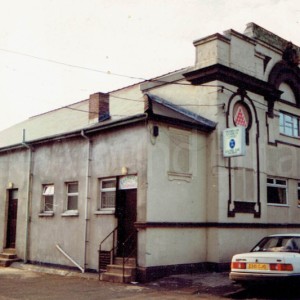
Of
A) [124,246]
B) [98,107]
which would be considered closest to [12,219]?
[98,107]

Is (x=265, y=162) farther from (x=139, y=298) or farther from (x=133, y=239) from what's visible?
(x=139, y=298)

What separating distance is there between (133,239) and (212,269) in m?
2.95

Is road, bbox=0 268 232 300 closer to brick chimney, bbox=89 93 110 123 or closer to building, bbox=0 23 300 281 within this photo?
building, bbox=0 23 300 281

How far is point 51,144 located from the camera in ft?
61.7

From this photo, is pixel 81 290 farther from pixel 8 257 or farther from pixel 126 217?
pixel 8 257

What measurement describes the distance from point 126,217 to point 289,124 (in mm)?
8991

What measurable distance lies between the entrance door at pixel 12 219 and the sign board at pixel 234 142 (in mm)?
10042

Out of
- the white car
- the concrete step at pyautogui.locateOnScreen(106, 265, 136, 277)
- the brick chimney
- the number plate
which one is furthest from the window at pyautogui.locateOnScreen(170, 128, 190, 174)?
the brick chimney

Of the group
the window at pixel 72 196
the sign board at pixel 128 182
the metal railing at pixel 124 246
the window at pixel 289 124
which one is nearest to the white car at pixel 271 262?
the metal railing at pixel 124 246

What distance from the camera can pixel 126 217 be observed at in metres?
15.3

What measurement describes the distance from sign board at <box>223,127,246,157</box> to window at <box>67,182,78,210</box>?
19.2 feet

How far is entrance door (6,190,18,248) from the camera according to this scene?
20.4 metres

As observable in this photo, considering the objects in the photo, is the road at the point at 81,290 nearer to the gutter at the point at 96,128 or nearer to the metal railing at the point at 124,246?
the metal railing at the point at 124,246

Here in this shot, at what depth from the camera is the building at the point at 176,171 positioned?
1486 cm
